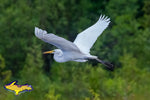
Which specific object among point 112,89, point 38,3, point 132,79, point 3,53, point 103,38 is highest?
point 38,3

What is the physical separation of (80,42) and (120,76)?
4229 millimetres

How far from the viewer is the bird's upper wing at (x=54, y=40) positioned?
646 cm

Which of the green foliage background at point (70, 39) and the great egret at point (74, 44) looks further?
the green foliage background at point (70, 39)

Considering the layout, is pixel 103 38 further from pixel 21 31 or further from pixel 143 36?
pixel 21 31

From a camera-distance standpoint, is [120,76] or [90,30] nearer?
[90,30]

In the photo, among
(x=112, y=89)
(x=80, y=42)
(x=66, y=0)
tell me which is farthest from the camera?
(x=66, y=0)

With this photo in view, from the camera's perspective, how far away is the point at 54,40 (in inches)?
260

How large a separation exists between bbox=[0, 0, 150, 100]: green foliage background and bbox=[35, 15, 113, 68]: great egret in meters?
2.63

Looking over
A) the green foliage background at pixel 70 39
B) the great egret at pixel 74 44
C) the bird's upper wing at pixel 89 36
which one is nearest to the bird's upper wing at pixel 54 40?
the great egret at pixel 74 44

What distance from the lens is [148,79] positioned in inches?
461

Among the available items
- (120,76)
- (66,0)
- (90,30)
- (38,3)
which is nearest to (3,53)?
(38,3)

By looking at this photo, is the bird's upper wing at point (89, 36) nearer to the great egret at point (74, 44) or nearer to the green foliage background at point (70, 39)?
the great egret at point (74, 44)

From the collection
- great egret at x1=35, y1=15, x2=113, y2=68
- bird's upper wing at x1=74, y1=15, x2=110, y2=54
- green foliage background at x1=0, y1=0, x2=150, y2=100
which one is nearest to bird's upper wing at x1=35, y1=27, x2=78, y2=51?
great egret at x1=35, y1=15, x2=113, y2=68

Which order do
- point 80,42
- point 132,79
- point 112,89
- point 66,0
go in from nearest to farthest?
point 80,42
point 112,89
point 132,79
point 66,0
